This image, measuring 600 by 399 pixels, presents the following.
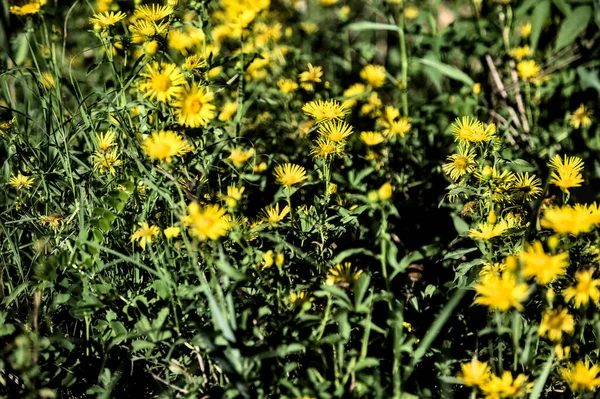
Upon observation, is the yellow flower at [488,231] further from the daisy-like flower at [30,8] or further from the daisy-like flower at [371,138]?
the daisy-like flower at [30,8]

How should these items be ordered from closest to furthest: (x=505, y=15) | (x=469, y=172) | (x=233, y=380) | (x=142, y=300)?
(x=233, y=380)
(x=142, y=300)
(x=469, y=172)
(x=505, y=15)

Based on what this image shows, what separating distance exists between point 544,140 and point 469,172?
0.91 meters

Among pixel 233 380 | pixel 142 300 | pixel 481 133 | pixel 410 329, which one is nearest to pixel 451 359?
pixel 410 329

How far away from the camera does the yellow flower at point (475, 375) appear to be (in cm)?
131

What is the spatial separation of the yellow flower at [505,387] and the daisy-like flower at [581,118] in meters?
1.41

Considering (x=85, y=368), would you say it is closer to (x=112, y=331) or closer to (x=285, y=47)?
(x=112, y=331)

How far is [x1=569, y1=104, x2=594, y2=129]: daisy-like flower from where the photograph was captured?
93.6 inches

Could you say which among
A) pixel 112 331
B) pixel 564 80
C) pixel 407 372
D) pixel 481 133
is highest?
pixel 564 80

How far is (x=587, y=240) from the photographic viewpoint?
1.46 m

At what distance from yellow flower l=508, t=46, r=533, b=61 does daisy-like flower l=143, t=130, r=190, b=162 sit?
5.30ft

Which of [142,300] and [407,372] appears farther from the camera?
[142,300]

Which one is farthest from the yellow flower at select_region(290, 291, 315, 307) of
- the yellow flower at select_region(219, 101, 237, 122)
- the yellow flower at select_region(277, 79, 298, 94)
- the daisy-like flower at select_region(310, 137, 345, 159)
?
the yellow flower at select_region(277, 79, 298, 94)

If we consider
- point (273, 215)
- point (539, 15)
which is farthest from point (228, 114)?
point (539, 15)

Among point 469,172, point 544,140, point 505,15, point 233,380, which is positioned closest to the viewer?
point 233,380
